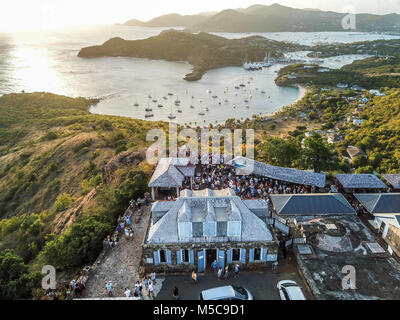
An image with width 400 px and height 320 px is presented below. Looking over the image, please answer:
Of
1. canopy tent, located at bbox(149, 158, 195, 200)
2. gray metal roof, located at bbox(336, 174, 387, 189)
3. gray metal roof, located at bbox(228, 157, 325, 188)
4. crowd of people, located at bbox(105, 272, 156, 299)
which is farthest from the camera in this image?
gray metal roof, located at bbox(228, 157, 325, 188)

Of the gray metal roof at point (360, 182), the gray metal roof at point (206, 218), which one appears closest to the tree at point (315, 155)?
the gray metal roof at point (360, 182)

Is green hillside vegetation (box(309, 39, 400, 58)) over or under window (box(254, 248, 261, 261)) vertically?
over

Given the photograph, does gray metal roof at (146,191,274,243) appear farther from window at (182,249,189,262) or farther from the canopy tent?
the canopy tent

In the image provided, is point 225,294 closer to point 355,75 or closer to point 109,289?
point 109,289

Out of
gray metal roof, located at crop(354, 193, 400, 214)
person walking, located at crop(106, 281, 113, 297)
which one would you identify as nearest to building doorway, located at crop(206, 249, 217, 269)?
person walking, located at crop(106, 281, 113, 297)
